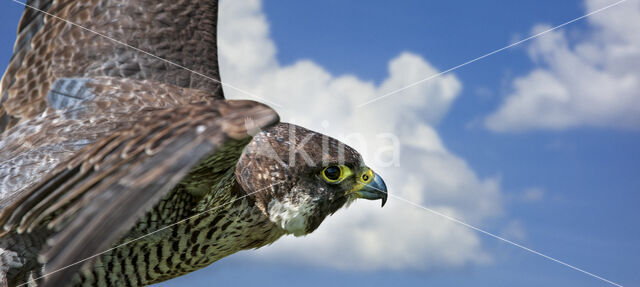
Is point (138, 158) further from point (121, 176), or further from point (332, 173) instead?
point (332, 173)

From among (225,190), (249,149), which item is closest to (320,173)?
(249,149)

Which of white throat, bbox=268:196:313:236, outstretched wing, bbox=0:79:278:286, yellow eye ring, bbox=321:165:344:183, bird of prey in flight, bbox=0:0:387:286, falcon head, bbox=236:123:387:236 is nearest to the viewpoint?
outstretched wing, bbox=0:79:278:286

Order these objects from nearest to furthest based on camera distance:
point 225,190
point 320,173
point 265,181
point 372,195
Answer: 1. point 225,190
2. point 265,181
3. point 320,173
4. point 372,195

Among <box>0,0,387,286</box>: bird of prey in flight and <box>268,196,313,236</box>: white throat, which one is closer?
<box>0,0,387,286</box>: bird of prey in flight

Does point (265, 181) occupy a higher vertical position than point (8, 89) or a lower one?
lower

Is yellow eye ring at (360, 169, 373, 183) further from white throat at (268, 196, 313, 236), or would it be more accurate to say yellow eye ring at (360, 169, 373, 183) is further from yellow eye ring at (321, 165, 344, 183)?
white throat at (268, 196, 313, 236)

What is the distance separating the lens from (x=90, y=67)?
A: 5527 mm

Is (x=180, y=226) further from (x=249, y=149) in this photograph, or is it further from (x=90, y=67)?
(x=90, y=67)

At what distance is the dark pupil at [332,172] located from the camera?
5.39m

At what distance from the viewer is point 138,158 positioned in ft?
9.51

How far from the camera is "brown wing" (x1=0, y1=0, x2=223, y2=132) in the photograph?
5.44 meters

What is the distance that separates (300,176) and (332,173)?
40 cm

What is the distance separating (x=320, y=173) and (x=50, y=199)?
2692 mm

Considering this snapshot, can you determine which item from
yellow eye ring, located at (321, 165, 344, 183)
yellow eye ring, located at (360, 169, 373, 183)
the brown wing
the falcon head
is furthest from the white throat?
the brown wing
